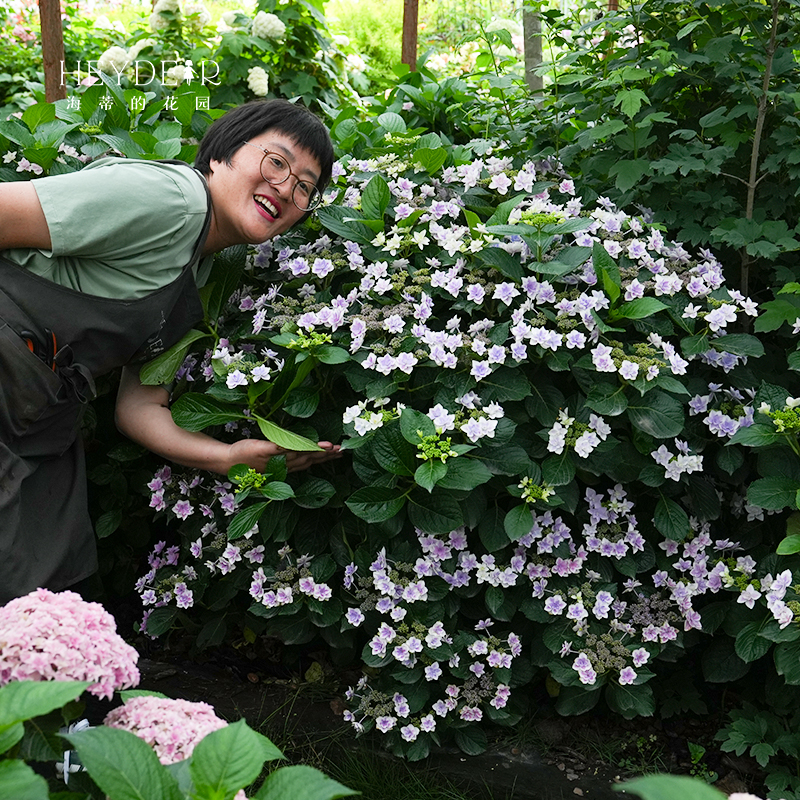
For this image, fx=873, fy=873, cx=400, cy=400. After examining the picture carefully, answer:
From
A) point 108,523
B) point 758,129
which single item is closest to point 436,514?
point 108,523

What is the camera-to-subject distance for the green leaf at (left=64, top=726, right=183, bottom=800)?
0.91 meters

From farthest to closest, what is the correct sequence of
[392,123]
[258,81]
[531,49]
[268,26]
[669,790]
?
1. [268,26]
2. [258,81]
3. [531,49]
4. [392,123]
5. [669,790]

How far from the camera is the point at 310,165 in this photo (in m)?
2.09

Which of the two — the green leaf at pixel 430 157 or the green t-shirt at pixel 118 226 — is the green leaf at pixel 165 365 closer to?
the green t-shirt at pixel 118 226

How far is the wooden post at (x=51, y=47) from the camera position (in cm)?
310

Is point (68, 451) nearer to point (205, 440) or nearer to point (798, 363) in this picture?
point (205, 440)

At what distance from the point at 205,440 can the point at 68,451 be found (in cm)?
32

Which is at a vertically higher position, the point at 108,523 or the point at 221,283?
the point at 221,283

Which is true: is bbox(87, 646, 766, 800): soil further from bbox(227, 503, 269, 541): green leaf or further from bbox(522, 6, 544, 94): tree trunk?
bbox(522, 6, 544, 94): tree trunk

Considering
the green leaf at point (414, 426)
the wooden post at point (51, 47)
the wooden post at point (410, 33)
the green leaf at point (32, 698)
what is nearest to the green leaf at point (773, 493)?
the green leaf at point (414, 426)

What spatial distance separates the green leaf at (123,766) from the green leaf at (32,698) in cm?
8

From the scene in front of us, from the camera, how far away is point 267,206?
2.03 metres

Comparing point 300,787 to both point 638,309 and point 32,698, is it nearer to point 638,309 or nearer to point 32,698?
point 32,698

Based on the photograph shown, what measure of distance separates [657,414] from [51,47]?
2.52 meters
